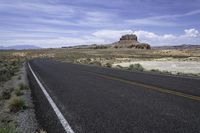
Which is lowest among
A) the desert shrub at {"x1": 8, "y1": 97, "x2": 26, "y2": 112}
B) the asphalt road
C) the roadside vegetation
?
the roadside vegetation

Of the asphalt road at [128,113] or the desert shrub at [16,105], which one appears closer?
the asphalt road at [128,113]

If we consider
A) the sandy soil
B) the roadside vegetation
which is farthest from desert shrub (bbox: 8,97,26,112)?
the sandy soil

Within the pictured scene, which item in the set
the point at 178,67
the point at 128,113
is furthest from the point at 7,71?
the point at 128,113

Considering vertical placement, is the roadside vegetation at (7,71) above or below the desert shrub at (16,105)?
below

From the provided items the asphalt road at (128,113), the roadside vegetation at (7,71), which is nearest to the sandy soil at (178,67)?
the roadside vegetation at (7,71)

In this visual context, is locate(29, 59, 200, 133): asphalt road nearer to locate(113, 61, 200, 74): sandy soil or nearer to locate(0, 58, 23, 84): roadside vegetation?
locate(0, 58, 23, 84): roadside vegetation

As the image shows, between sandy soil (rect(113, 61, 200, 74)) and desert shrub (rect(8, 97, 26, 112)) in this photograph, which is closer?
desert shrub (rect(8, 97, 26, 112))

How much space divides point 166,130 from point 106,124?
57.5 inches

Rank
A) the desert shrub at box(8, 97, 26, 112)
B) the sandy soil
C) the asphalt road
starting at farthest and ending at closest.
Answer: the sandy soil → the desert shrub at box(8, 97, 26, 112) → the asphalt road

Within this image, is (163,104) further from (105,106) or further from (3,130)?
(3,130)

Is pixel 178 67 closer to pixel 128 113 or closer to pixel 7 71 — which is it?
pixel 7 71

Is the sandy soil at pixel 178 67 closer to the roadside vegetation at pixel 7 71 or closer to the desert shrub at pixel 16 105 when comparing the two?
the roadside vegetation at pixel 7 71

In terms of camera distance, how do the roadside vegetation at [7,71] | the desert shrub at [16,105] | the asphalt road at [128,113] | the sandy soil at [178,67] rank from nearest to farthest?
1. the asphalt road at [128,113]
2. the desert shrub at [16,105]
3. the roadside vegetation at [7,71]
4. the sandy soil at [178,67]

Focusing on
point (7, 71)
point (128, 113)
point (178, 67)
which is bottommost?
point (7, 71)
